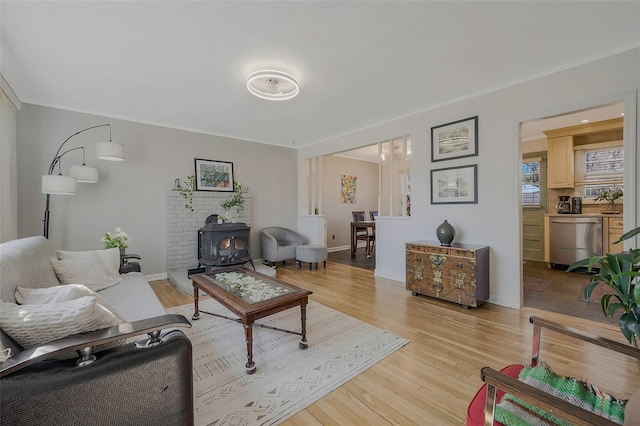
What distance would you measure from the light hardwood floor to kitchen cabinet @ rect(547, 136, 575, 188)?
338cm

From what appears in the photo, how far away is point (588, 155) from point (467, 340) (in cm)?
495

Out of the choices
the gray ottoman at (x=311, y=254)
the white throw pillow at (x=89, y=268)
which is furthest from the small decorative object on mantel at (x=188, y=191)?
the gray ottoman at (x=311, y=254)

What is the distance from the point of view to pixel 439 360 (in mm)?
2039

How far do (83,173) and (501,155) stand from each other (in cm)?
522

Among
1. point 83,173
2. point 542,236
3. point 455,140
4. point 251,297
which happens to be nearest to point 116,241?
point 83,173

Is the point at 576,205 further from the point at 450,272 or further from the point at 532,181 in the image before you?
the point at 450,272

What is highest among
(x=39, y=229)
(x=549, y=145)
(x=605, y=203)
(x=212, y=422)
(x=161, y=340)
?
(x=549, y=145)

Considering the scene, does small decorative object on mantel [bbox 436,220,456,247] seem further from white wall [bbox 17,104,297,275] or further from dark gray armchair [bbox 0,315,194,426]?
white wall [bbox 17,104,297,275]

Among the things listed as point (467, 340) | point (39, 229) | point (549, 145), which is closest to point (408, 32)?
point (467, 340)

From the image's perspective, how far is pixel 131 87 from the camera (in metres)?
3.13

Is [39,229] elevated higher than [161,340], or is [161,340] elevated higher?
[39,229]

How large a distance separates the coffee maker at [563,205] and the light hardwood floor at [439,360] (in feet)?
10.6

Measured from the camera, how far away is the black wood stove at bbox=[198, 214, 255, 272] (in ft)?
13.9

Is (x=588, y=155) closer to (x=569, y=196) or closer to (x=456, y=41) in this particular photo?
(x=569, y=196)
